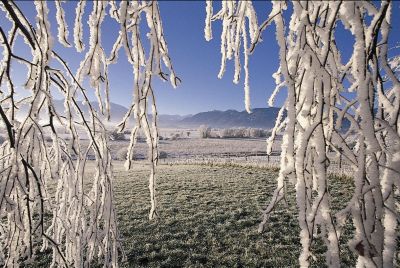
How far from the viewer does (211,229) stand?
24.0ft

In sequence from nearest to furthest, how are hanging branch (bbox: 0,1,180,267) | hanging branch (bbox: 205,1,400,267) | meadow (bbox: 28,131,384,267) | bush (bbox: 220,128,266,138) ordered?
hanging branch (bbox: 205,1,400,267) → hanging branch (bbox: 0,1,180,267) → meadow (bbox: 28,131,384,267) → bush (bbox: 220,128,266,138)

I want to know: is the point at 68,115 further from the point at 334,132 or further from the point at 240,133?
the point at 240,133

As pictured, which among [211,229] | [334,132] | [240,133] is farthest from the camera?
[240,133]

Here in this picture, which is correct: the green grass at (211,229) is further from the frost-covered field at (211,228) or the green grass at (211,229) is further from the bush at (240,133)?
the bush at (240,133)

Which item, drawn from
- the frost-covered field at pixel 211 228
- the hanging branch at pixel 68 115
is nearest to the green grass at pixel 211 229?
the frost-covered field at pixel 211 228

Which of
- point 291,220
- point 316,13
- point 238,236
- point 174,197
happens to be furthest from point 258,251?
point 316,13

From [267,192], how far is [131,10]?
10632 millimetres

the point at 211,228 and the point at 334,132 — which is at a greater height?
the point at 334,132

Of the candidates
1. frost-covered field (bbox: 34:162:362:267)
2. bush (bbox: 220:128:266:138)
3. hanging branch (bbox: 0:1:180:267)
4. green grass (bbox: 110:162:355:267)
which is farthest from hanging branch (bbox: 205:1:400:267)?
bush (bbox: 220:128:266:138)

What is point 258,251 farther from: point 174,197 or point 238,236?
point 174,197

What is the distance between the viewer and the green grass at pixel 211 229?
5.79 metres

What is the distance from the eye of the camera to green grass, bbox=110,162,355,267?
5789 millimetres

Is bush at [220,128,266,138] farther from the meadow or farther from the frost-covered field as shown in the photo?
the frost-covered field

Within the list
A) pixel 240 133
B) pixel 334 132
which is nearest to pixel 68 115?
pixel 334 132
